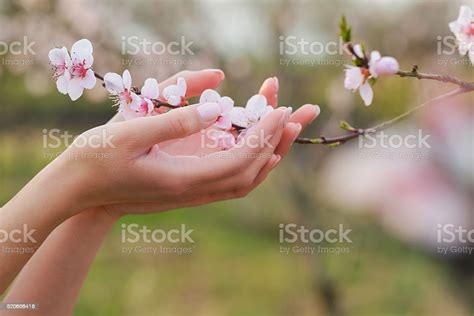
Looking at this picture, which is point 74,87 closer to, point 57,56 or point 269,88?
point 57,56

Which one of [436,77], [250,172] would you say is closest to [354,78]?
[436,77]

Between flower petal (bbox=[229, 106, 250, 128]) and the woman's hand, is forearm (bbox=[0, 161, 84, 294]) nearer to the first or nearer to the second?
the woman's hand

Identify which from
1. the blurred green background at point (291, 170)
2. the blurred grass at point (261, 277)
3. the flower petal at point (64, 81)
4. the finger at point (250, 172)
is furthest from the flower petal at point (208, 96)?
the blurred grass at point (261, 277)

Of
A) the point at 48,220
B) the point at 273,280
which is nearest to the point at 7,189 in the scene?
the point at 273,280

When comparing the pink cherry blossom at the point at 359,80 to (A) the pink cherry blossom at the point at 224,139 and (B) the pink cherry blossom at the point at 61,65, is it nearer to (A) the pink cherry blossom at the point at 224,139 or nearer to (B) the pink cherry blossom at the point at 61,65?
(A) the pink cherry blossom at the point at 224,139

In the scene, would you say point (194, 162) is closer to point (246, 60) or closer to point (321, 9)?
point (246, 60)

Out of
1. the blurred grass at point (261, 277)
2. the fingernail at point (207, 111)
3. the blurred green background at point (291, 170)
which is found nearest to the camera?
the fingernail at point (207, 111)
